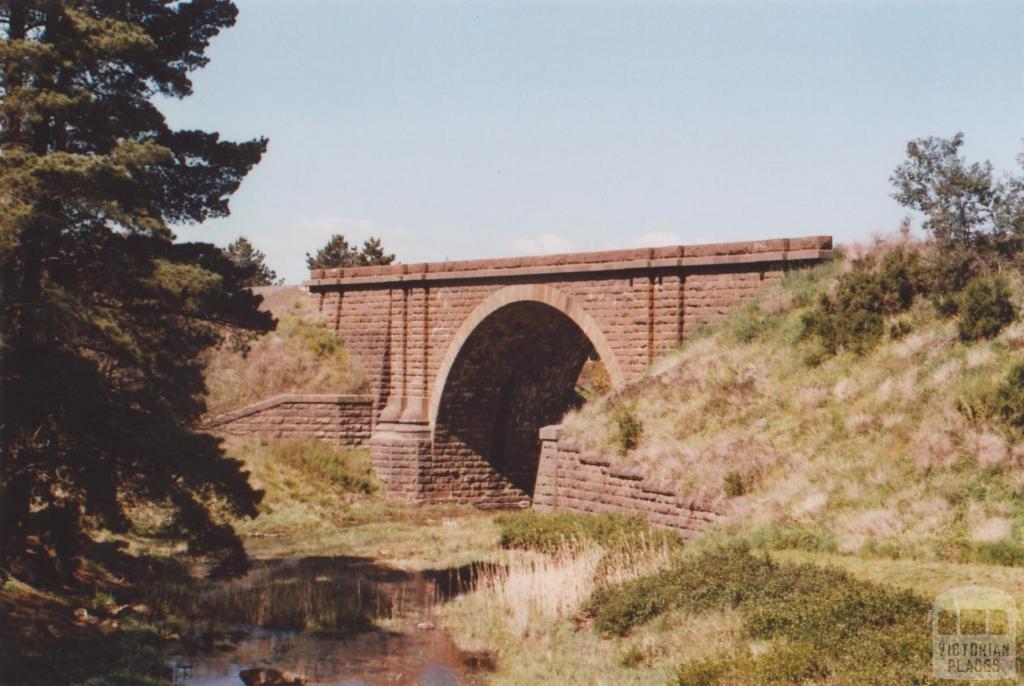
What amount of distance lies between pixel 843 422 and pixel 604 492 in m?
4.74

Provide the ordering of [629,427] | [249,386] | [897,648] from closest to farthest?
1. [897,648]
2. [629,427]
3. [249,386]

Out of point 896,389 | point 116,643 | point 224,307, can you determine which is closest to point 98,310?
point 224,307

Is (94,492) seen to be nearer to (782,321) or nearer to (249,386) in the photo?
(782,321)

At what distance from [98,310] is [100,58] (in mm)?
3286

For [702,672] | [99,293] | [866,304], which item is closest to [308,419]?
[99,293]

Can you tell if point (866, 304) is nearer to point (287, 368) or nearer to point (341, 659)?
point (341, 659)

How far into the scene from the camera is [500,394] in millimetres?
29891

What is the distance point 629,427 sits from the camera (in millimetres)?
18688

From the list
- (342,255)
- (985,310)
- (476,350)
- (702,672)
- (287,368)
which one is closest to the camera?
(702,672)

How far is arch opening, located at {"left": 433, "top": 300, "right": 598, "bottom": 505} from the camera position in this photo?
92.9 ft

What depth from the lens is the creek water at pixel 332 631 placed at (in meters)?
11.8

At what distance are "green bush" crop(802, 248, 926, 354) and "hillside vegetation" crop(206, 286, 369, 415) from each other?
15.8 m

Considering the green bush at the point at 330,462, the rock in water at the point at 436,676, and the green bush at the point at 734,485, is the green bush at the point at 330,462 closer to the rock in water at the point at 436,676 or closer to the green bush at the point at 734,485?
the green bush at the point at 734,485

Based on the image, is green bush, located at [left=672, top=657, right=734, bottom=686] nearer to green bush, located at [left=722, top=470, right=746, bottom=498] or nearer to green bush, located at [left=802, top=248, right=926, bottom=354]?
green bush, located at [left=722, top=470, right=746, bottom=498]
